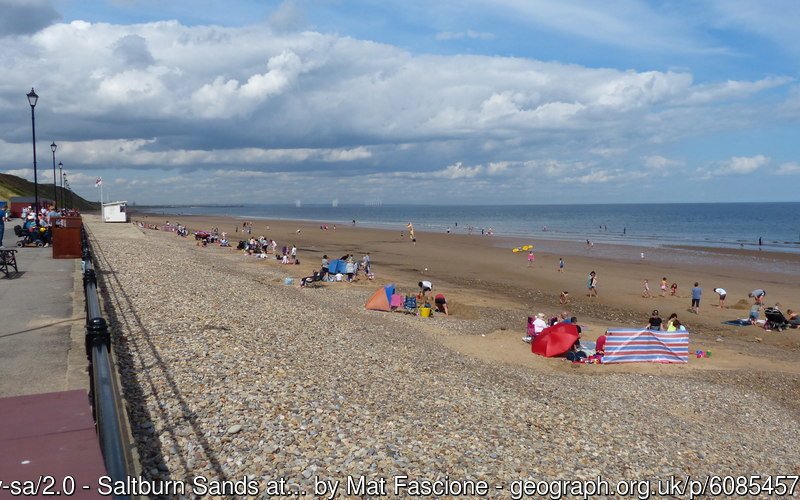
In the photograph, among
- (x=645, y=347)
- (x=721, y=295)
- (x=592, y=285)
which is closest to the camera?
(x=645, y=347)

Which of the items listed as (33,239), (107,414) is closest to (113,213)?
(33,239)

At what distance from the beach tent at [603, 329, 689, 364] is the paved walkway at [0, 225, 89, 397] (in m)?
11.4

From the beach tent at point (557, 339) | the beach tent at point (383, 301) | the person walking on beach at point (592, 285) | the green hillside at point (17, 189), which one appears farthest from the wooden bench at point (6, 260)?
the green hillside at point (17, 189)

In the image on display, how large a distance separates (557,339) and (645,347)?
213 cm

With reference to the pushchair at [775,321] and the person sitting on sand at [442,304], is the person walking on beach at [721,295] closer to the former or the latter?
the pushchair at [775,321]

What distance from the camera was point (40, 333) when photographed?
358 inches

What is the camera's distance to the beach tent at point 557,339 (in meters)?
14.3

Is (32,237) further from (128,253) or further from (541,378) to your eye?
(541,378)

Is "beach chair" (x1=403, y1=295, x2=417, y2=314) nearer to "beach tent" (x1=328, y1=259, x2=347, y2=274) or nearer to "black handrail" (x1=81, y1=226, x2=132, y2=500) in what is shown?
"beach tent" (x1=328, y1=259, x2=347, y2=274)

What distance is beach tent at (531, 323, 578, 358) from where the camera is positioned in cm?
1426

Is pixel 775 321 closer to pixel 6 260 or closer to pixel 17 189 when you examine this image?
pixel 6 260

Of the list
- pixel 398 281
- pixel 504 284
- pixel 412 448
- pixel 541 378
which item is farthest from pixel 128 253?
pixel 412 448

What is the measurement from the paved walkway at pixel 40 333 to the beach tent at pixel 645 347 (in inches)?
449

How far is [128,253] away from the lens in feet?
83.9
